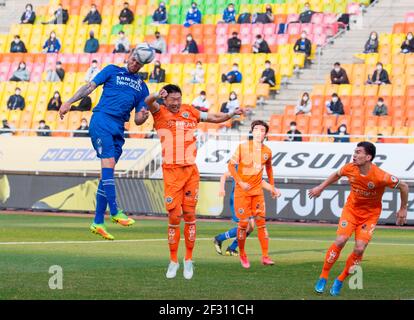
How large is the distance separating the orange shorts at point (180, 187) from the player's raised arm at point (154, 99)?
0.81m

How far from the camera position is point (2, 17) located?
44.8 m

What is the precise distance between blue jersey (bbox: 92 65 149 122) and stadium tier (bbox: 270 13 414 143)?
14.6 metres

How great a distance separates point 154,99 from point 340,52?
2215 centimetres

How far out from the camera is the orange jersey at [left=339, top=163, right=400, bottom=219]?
13414 mm

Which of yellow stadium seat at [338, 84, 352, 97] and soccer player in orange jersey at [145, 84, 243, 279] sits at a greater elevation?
yellow stadium seat at [338, 84, 352, 97]

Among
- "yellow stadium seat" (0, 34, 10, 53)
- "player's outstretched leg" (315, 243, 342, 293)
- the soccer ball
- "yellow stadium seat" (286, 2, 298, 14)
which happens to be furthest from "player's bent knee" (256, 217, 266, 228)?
"yellow stadium seat" (0, 34, 10, 53)

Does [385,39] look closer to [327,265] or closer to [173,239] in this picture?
[173,239]

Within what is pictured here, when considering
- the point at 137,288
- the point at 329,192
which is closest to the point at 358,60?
the point at 329,192

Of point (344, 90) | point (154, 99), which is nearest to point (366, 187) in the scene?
point (154, 99)

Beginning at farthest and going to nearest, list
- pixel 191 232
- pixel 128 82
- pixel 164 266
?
pixel 164 266
pixel 128 82
pixel 191 232

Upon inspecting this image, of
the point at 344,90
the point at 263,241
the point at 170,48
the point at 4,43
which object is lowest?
the point at 263,241

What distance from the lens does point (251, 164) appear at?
56.6 ft

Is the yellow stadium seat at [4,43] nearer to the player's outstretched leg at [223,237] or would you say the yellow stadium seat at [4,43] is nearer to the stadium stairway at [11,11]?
the stadium stairway at [11,11]

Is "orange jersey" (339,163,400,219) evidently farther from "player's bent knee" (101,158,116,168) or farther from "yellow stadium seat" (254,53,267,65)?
"yellow stadium seat" (254,53,267,65)
